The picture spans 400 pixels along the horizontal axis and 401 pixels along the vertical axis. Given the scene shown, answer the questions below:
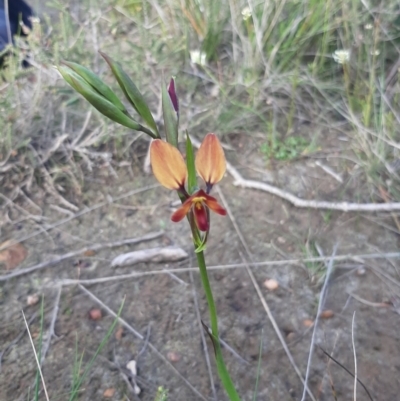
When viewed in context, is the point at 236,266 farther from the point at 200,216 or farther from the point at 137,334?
the point at 200,216

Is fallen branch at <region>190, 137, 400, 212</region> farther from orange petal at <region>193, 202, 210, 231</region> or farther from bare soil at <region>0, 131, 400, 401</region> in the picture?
orange petal at <region>193, 202, 210, 231</region>

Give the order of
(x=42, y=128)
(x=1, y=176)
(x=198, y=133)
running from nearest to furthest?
(x=1, y=176) < (x=42, y=128) < (x=198, y=133)

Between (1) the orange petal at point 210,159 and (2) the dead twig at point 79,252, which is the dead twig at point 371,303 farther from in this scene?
(1) the orange petal at point 210,159

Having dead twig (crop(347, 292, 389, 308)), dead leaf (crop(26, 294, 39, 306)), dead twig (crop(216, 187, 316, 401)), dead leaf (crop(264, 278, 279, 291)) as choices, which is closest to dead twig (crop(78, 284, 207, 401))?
dead leaf (crop(26, 294, 39, 306))

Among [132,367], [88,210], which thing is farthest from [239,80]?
[132,367]

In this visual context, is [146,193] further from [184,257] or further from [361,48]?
[361,48]

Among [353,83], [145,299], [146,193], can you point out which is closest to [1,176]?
[146,193]
